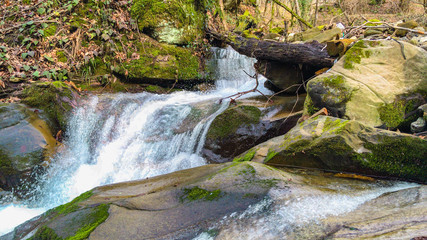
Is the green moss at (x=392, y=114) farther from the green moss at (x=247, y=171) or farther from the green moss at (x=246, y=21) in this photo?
the green moss at (x=246, y=21)

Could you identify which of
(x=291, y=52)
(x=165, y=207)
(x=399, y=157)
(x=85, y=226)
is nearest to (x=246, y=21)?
(x=291, y=52)

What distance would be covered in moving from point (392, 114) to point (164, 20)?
6.93 metres

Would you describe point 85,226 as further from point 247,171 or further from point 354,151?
point 354,151

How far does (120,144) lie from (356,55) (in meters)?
4.74

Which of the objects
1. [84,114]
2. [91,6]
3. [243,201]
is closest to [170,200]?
[243,201]

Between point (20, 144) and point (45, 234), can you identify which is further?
point (20, 144)

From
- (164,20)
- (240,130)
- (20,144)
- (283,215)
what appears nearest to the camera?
(283,215)

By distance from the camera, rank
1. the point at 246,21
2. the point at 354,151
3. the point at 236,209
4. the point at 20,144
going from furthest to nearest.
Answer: the point at 246,21, the point at 20,144, the point at 354,151, the point at 236,209

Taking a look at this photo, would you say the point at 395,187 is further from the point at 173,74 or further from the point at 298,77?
the point at 173,74

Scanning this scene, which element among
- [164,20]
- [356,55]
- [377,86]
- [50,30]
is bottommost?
[377,86]

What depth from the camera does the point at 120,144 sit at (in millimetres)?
6082

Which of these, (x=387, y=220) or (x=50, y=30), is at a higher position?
(x=50, y=30)

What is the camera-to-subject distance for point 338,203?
2750mm

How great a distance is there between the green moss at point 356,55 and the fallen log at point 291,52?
884mm
